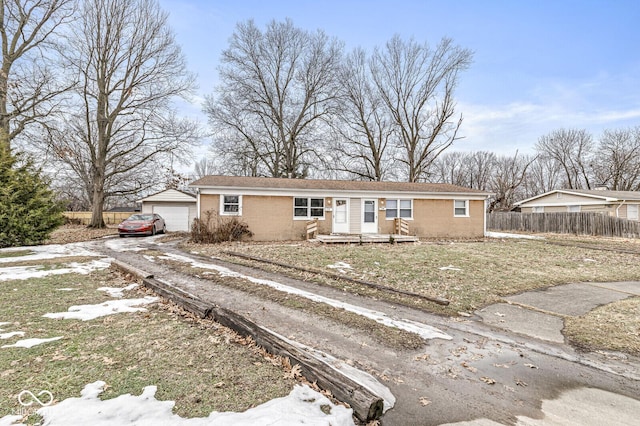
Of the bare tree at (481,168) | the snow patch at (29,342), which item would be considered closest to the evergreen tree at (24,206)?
the snow patch at (29,342)

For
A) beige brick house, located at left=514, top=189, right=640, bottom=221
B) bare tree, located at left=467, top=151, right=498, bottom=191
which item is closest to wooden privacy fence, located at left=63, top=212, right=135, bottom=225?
beige brick house, located at left=514, top=189, right=640, bottom=221

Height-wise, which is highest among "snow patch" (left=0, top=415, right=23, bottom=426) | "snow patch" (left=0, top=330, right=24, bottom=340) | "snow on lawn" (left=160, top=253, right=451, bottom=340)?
"snow patch" (left=0, top=415, right=23, bottom=426)

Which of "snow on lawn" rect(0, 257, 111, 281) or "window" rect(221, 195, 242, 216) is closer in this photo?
"snow on lawn" rect(0, 257, 111, 281)

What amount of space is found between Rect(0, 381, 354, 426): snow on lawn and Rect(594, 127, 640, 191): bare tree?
48620 mm

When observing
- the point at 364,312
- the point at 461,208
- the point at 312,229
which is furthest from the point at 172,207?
the point at 364,312

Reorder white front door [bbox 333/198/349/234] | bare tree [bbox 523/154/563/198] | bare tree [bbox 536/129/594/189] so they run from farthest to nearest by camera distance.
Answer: bare tree [bbox 523/154/563/198], bare tree [bbox 536/129/594/189], white front door [bbox 333/198/349/234]

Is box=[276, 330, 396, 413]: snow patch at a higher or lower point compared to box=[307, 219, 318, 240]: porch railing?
lower

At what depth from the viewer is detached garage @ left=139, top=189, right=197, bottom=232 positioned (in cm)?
2319

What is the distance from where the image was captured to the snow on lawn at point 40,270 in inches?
282

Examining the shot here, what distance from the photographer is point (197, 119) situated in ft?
78.8

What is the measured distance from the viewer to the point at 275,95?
27953 mm

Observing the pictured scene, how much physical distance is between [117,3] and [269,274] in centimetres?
2396

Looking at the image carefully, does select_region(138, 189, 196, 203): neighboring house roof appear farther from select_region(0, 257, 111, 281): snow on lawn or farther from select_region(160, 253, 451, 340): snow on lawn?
select_region(160, 253, 451, 340): snow on lawn

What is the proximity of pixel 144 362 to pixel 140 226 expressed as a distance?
17145 mm
